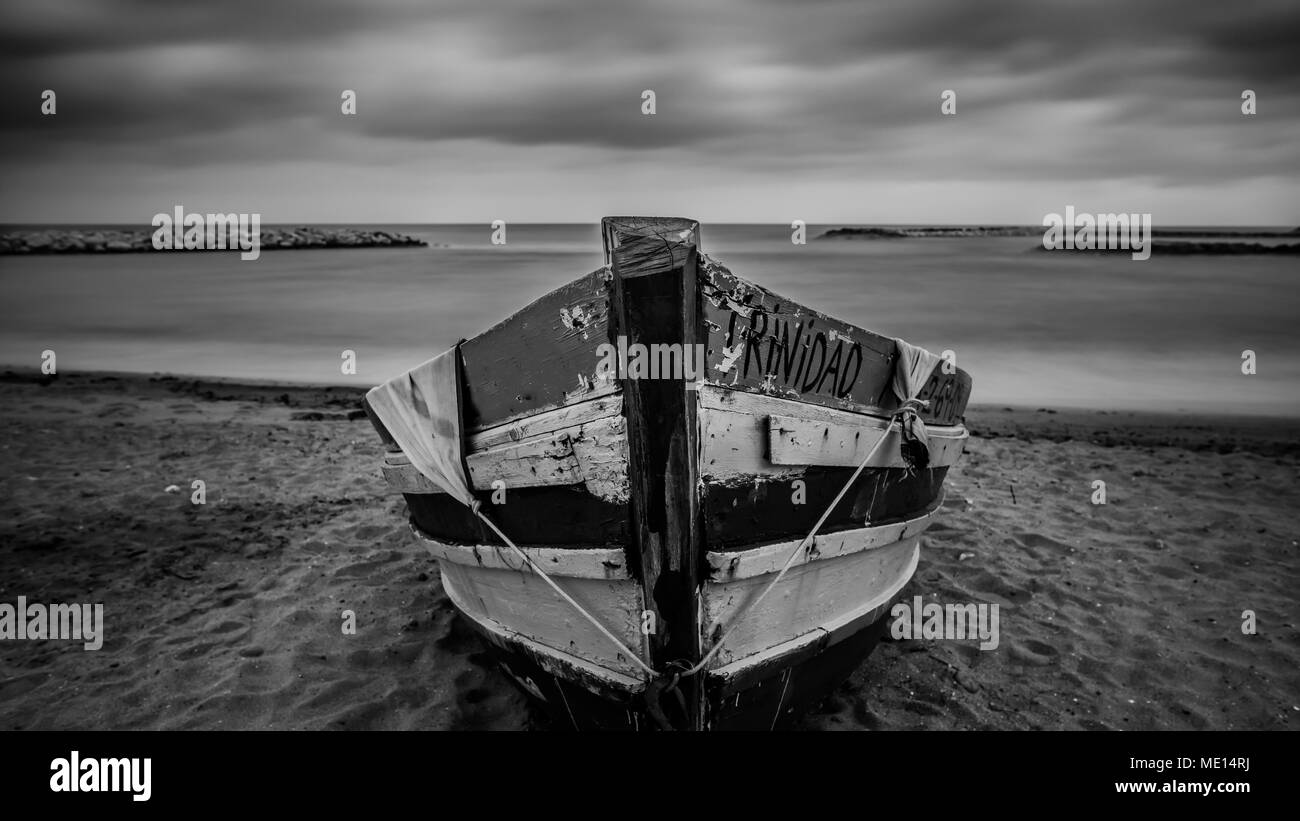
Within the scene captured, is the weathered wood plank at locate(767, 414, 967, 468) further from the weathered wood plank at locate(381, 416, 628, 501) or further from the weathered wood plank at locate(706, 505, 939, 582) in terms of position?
the weathered wood plank at locate(381, 416, 628, 501)

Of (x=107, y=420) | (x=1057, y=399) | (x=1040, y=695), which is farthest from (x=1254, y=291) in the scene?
(x=107, y=420)

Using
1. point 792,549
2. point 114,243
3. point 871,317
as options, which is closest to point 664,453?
point 792,549

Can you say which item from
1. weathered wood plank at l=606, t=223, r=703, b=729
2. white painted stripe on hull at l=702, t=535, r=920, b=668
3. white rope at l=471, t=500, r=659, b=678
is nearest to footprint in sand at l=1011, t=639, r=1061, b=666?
white painted stripe on hull at l=702, t=535, r=920, b=668

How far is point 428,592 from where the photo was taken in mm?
5105

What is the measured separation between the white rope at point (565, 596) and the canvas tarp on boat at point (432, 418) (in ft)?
0.40

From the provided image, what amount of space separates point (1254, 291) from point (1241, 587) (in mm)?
25488

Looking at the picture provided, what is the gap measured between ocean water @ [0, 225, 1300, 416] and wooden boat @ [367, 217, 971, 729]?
218 centimetres

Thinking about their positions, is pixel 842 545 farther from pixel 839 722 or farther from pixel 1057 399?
pixel 1057 399

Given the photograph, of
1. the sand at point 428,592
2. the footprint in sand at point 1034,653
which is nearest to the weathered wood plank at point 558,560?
the sand at point 428,592

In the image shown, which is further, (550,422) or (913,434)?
(913,434)

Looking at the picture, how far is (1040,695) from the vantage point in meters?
3.96

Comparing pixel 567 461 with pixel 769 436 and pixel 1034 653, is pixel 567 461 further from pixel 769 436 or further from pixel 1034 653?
pixel 1034 653

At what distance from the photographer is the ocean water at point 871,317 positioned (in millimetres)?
13602

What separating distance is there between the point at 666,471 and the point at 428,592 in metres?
3.08
